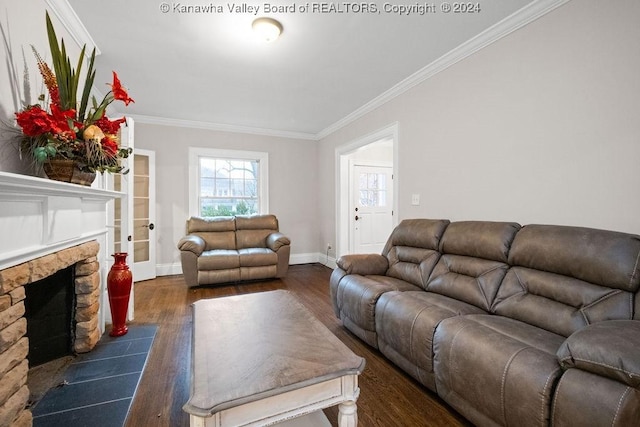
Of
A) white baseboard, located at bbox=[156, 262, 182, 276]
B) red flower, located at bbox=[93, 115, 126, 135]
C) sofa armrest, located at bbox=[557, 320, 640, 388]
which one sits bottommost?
white baseboard, located at bbox=[156, 262, 182, 276]

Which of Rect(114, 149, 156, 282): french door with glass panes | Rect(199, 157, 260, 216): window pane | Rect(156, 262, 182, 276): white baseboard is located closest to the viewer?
Rect(114, 149, 156, 282): french door with glass panes

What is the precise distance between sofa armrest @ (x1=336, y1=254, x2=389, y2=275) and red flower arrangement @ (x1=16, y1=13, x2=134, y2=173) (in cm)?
202

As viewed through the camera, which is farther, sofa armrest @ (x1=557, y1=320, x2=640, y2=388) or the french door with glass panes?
the french door with glass panes

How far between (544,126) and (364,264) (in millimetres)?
1772

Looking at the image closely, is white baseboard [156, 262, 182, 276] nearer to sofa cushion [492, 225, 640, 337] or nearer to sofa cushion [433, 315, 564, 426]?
sofa cushion [433, 315, 564, 426]

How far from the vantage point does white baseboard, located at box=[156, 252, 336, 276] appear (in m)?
4.56

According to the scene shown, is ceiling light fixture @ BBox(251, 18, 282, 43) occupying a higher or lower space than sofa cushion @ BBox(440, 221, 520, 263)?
higher

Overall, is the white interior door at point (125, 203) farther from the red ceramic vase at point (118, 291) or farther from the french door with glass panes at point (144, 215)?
the french door with glass panes at point (144, 215)

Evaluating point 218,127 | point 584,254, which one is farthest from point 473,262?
point 218,127

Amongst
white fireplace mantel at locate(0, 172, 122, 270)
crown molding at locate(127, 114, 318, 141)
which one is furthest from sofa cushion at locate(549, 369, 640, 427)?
crown molding at locate(127, 114, 318, 141)

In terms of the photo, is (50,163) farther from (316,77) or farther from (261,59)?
(316,77)

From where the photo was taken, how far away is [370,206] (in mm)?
5277

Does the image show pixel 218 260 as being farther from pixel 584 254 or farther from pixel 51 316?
pixel 584 254

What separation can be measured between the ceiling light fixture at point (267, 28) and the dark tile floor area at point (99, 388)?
2.68m
